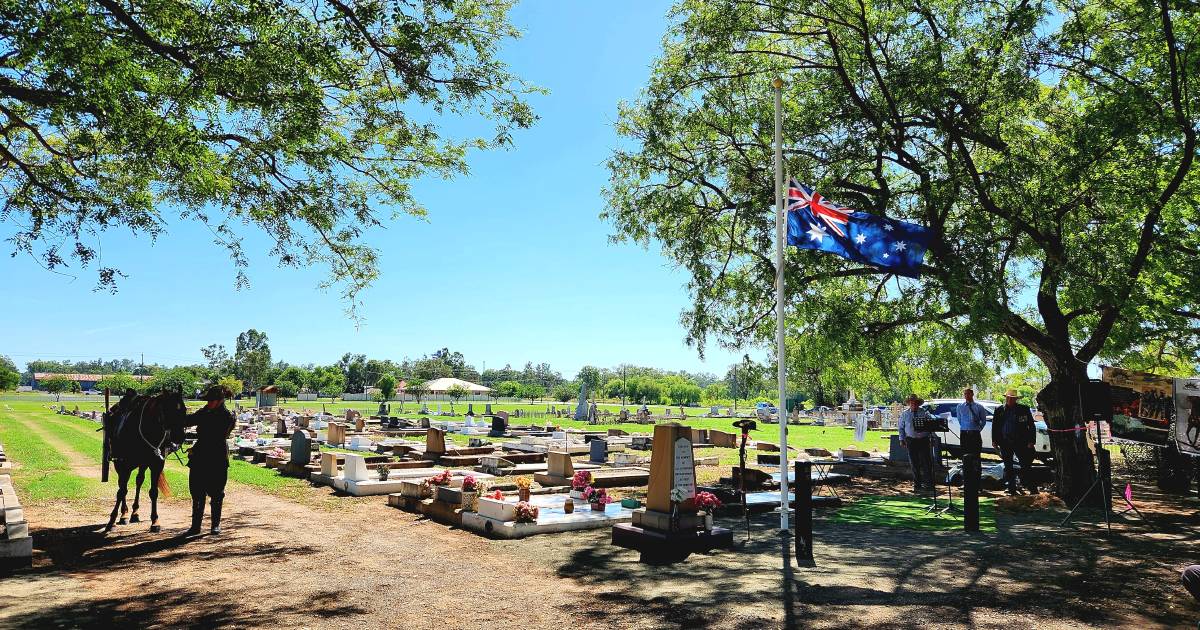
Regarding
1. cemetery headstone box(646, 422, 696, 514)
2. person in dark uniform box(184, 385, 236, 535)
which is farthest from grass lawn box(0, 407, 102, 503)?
cemetery headstone box(646, 422, 696, 514)

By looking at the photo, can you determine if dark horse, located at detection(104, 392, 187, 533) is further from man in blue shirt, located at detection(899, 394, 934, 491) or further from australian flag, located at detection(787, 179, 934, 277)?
man in blue shirt, located at detection(899, 394, 934, 491)

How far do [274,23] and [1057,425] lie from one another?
14.5 metres

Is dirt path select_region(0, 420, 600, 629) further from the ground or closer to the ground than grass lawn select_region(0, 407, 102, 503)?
further from the ground

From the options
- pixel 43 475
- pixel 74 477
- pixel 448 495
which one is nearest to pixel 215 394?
pixel 448 495

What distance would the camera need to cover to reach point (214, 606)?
6.63 metres

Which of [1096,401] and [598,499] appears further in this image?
[1096,401]

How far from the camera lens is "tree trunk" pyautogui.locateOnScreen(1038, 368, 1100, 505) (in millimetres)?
13031

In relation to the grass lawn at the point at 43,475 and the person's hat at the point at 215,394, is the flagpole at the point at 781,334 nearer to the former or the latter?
the person's hat at the point at 215,394

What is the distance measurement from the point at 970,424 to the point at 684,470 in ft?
28.4

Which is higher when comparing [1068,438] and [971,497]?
[1068,438]

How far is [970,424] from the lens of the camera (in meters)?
14.9

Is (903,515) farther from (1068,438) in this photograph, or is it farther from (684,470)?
(684,470)

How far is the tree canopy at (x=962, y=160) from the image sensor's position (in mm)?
11922

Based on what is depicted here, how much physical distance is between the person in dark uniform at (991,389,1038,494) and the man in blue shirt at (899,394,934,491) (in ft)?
4.58
